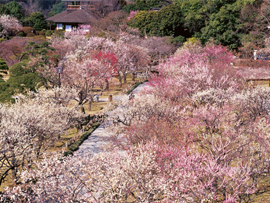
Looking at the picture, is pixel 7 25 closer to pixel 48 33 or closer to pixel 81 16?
pixel 48 33

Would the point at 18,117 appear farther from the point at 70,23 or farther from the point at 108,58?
the point at 70,23

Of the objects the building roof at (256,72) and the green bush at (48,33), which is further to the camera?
the green bush at (48,33)

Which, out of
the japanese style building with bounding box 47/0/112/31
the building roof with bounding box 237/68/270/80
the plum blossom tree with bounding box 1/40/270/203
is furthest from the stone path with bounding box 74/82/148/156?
the japanese style building with bounding box 47/0/112/31

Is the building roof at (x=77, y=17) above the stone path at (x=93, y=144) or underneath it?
above

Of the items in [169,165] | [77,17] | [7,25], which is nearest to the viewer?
[169,165]

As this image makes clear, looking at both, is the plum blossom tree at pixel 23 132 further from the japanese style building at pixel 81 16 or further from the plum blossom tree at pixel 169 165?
the japanese style building at pixel 81 16

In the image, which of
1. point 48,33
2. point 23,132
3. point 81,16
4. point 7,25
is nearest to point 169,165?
point 23,132

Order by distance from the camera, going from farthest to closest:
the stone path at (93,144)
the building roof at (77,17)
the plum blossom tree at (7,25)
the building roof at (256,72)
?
the building roof at (77,17) → the plum blossom tree at (7,25) → the building roof at (256,72) → the stone path at (93,144)

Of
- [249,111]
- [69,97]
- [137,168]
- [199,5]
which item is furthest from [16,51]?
[137,168]

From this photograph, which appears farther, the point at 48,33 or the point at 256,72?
the point at 48,33

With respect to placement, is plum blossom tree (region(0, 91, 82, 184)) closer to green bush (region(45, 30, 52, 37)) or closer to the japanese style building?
green bush (region(45, 30, 52, 37))

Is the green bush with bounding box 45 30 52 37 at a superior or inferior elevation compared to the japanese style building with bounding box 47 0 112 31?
inferior

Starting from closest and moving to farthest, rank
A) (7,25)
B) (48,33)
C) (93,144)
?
1. (93,144)
2. (7,25)
3. (48,33)

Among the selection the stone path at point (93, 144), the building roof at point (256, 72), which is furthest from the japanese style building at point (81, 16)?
the stone path at point (93, 144)
